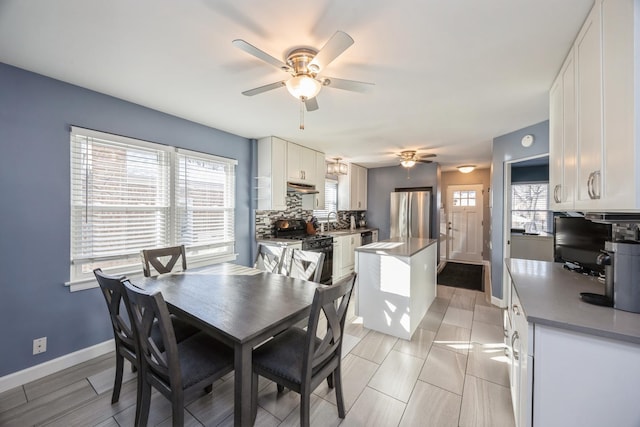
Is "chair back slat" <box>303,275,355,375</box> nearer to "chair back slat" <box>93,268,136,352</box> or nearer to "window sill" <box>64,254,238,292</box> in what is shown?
"chair back slat" <box>93,268,136,352</box>

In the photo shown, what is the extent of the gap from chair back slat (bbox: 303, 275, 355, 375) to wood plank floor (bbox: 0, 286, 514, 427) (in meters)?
0.50

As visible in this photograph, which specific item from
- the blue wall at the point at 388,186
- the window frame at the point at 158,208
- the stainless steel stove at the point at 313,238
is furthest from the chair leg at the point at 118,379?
the blue wall at the point at 388,186

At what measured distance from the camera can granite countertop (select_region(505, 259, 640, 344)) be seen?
40.7 inches

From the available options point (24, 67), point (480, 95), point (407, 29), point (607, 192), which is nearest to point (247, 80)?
point (407, 29)

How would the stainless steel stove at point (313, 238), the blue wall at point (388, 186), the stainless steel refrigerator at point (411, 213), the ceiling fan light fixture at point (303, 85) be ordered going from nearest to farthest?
the ceiling fan light fixture at point (303, 85) < the stainless steel stove at point (313, 238) < the stainless steel refrigerator at point (411, 213) < the blue wall at point (388, 186)

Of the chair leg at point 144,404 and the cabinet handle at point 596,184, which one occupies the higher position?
the cabinet handle at point 596,184

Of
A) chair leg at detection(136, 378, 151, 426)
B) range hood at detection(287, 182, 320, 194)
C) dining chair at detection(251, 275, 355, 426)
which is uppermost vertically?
range hood at detection(287, 182, 320, 194)

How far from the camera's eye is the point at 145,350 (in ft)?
4.61

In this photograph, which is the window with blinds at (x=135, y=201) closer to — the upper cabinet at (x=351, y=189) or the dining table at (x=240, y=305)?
the dining table at (x=240, y=305)

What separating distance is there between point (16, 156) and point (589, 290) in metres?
4.08

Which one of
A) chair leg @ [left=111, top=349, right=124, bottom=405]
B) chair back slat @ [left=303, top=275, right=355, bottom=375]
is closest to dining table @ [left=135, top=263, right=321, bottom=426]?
chair back slat @ [left=303, top=275, right=355, bottom=375]

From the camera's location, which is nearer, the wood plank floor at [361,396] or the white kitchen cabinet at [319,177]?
the wood plank floor at [361,396]

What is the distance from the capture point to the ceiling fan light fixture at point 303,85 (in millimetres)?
1637

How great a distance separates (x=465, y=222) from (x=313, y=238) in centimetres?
460
